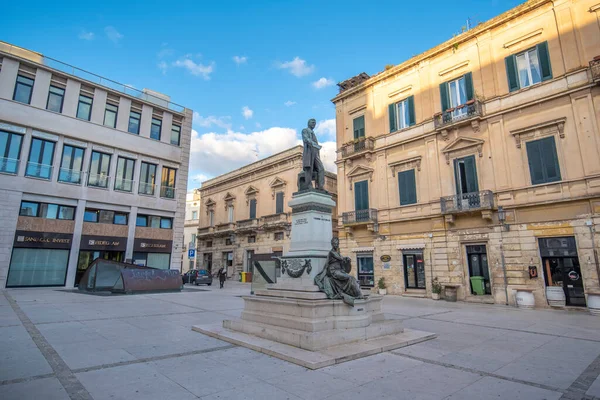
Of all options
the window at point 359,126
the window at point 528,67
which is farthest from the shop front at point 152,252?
the window at point 528,67

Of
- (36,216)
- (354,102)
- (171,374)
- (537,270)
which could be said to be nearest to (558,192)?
(537,270)

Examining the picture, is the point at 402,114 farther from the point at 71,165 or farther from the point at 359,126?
the point at 71,165

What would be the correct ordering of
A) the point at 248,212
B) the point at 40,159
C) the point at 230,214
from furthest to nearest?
1. the point at 230,214
2. the point at 248,212
3. the point at 40,159

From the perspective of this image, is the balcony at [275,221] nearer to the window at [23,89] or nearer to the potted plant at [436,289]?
the potted plant at [436,289]

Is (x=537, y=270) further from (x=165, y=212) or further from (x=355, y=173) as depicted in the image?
(x=165, y=212)

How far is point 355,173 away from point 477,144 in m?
7.90

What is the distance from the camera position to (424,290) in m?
18.5

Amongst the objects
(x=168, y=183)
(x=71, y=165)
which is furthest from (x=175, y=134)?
(x=71, y=165)

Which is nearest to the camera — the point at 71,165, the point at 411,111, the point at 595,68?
the point at 595,68

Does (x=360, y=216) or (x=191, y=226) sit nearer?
(x=360, y=216)

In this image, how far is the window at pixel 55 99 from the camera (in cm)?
2109

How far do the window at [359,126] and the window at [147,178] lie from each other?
50.4 ft

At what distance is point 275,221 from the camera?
3038cm

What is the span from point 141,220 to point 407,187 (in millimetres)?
18639
